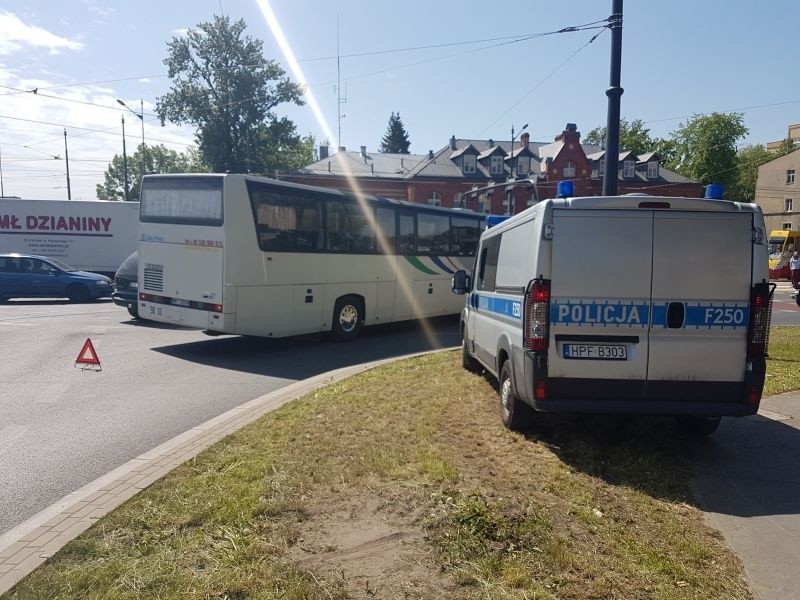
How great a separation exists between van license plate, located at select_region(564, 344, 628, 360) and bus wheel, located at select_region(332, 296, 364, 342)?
8.58 metres

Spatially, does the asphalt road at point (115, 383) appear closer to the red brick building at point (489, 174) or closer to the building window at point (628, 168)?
the red brick building at point (489, 174)

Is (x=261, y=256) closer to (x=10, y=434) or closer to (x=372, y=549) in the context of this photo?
(x=10, y=434)

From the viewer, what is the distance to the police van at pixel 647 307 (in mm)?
4938

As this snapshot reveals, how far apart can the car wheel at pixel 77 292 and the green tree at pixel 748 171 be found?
76950 mm

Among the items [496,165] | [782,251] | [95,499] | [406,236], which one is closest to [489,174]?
[496,165]

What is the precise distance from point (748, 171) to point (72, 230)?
8947 cm

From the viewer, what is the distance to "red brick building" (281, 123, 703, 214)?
54.5 metres

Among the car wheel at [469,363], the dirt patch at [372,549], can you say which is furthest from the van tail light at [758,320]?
the car wheel at [469,363]

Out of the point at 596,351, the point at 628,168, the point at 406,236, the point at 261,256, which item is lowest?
the point at 596,351

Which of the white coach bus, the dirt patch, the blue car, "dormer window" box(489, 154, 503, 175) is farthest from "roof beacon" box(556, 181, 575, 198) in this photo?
"dormer window" box(489, 154, 503, 175)

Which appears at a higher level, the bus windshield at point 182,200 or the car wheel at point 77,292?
the bus windshield at point 182,200

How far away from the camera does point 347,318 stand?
44.7 ft

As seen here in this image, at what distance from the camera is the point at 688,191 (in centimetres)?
5816

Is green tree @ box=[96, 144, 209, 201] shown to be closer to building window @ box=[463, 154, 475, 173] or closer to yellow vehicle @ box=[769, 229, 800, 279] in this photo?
building window @ box=[463, 154, 475, 173]
